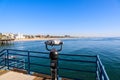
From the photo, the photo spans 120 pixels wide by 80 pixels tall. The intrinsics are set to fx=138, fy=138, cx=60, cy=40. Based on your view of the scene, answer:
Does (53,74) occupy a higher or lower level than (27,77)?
higher

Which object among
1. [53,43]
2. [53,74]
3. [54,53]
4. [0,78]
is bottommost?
[0,78]

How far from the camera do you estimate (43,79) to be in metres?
5.30

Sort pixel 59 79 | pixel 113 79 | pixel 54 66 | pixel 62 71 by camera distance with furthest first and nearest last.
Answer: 1. pixel 62 71
2. pixel 113 79
3. pixel 59 79
4. pixel 54 66

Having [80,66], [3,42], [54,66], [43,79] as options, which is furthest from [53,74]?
[3,42]

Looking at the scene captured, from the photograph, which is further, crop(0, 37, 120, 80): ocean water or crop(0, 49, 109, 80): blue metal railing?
crop(0, 37, 120, 80): ocean water

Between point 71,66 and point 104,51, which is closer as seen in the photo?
point 71,66

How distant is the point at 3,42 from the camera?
76.4 metres

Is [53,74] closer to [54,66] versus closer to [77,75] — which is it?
[54,66]

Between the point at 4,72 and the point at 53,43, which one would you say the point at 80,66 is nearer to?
the point at 4,72

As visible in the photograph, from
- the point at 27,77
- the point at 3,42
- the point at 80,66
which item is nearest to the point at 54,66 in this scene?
the point at 27,77

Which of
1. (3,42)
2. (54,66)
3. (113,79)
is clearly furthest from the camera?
(3,42)

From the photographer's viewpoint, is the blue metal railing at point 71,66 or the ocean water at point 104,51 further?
the ocean water at point 104,51

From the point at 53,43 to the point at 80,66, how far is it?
15.6 metres

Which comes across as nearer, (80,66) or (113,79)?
(113,79)
